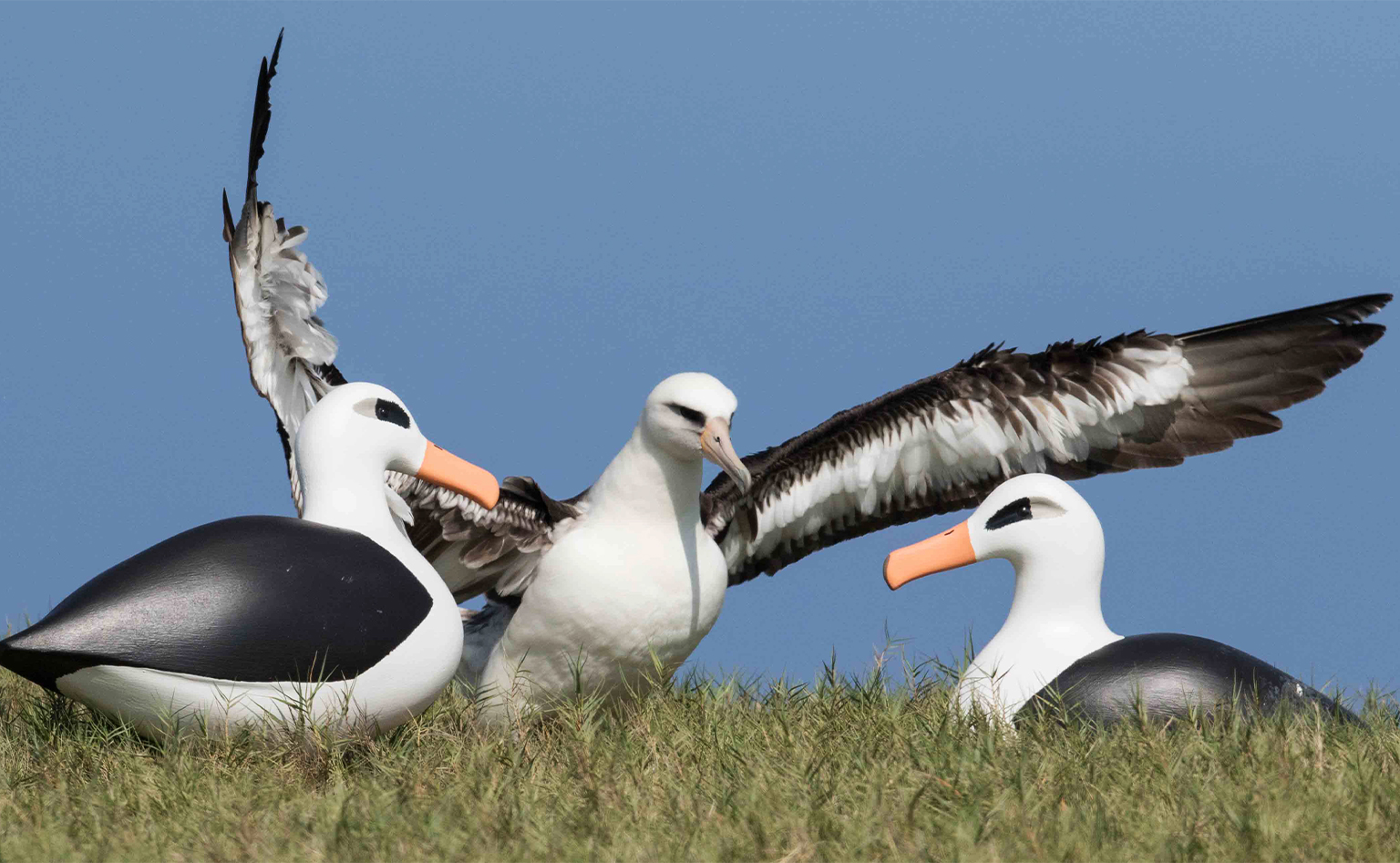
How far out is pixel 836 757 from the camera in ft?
17.8

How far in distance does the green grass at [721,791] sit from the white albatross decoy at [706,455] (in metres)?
0.53

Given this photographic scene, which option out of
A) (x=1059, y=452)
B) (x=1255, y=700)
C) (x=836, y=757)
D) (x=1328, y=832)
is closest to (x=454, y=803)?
(x=836, y=757)

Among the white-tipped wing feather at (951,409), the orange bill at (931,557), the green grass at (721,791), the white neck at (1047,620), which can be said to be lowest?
the green grass at (721,791)

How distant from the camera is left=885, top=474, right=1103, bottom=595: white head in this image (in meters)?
6.31

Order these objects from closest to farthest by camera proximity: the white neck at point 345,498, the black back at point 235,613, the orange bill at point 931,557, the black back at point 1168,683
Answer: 1. the black back at point 235,613
2. the black back at point 1168,683
3. the white neck at point 345,498
4. the orange bill at point 931,557

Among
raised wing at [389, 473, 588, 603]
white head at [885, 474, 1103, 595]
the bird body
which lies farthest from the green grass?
raised wing at [389, 473, 588, 603]

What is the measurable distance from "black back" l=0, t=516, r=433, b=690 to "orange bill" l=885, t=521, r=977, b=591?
2.08 metres

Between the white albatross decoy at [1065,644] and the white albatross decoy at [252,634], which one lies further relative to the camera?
the white albatross decoy at [1065,644]

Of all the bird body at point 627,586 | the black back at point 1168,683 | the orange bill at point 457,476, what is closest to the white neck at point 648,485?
the bird body at point 627,586

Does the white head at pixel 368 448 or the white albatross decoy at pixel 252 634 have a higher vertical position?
the white head at pixel 368 448

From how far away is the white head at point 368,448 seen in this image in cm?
599

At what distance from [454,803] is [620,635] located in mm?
1741

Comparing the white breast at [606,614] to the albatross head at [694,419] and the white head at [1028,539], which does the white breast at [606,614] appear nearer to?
the albatross head at [694,419]

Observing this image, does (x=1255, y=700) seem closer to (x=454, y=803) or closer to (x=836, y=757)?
(x=836, y=757)
